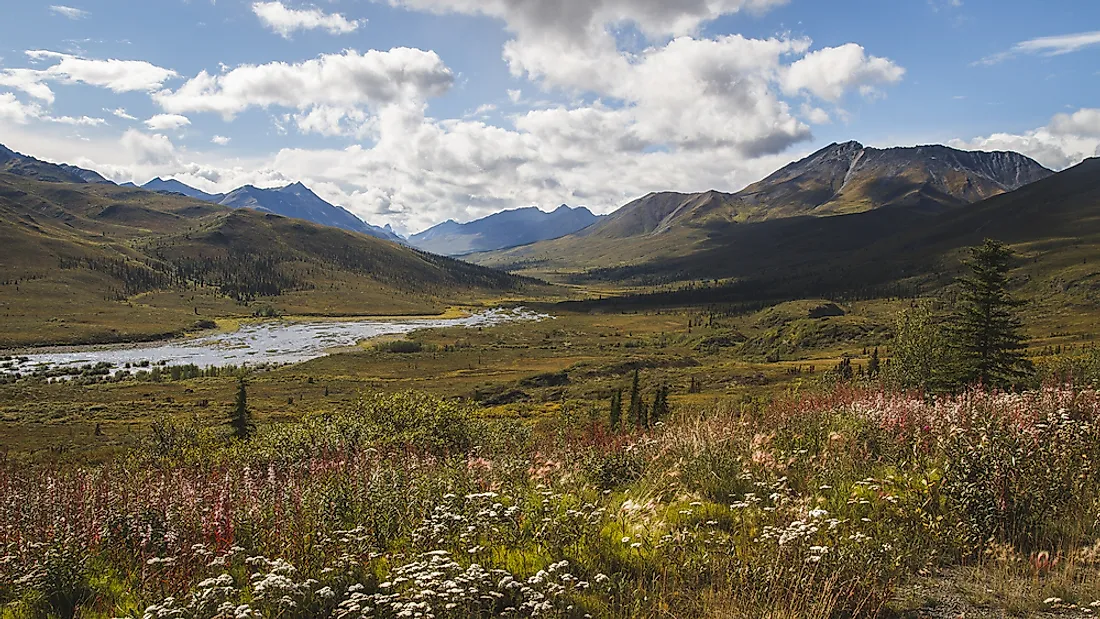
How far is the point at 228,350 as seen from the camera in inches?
5423

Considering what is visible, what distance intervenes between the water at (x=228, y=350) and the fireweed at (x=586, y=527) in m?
127

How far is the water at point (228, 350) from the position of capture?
4756 inches

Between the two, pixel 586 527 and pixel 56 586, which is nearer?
pixel 56 586

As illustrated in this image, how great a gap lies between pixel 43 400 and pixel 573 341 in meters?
113

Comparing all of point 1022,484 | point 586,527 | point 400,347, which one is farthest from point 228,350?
point 1022,484

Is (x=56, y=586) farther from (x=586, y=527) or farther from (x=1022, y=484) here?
(x=1022, y=484)

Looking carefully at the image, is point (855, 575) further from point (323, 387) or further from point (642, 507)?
point (323, 387)

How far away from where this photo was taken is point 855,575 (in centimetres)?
540

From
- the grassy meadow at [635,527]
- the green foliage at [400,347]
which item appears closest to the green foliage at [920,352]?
the grassy meadow at [635,527]

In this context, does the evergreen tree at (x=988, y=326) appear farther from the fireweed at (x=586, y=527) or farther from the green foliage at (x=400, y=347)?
the green foliage at (x=400, y=347)

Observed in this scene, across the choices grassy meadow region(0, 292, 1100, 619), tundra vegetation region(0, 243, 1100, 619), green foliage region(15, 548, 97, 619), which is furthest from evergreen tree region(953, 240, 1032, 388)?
green foliage region(15, 548, 97, 619)

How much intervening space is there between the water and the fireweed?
416 ft

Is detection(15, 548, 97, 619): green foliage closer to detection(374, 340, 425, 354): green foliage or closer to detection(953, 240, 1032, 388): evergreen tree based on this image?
detection(953, 240, 1032, 388): evergreen tree

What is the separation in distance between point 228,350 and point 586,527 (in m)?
151
